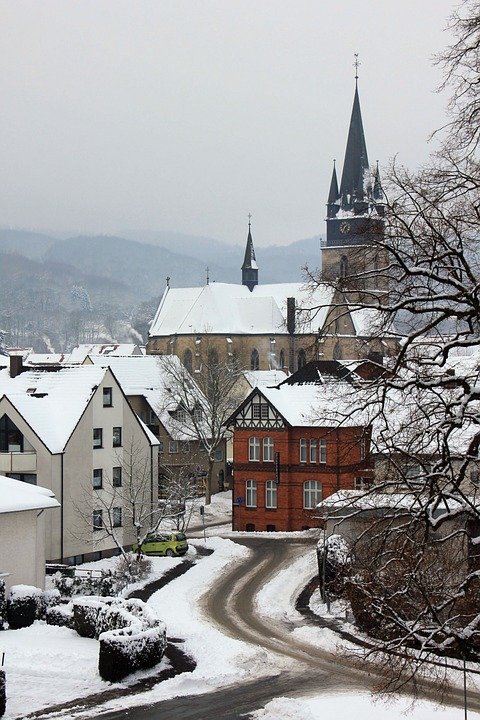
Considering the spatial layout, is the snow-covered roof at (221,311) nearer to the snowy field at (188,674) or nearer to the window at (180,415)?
the window at (180,415)

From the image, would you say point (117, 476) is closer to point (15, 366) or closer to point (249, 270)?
point (15, 366)

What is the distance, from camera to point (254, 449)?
52500 millimetres

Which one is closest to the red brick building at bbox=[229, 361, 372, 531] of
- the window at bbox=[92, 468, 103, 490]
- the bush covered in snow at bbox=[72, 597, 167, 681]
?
the window at bbox=[92, 468, 103, 490]

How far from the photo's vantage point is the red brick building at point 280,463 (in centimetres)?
5050

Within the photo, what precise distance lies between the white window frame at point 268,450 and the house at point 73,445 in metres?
5.99

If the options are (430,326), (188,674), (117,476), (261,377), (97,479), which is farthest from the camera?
(261,377)

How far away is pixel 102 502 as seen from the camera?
147 feet

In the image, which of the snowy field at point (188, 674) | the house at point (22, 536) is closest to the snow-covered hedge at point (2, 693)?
the snowy field at point (188, 674)

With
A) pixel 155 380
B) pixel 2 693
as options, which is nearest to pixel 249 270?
pixel 155 380

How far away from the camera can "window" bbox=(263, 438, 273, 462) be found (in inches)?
2047

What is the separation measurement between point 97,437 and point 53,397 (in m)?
2.61

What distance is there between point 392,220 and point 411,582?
4775mm

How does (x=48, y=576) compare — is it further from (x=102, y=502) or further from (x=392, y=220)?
(x=392, y=220)

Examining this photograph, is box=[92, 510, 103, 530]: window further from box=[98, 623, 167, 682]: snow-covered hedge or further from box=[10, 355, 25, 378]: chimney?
box=[98, 623, 167, 682]: snow-covered hedge
